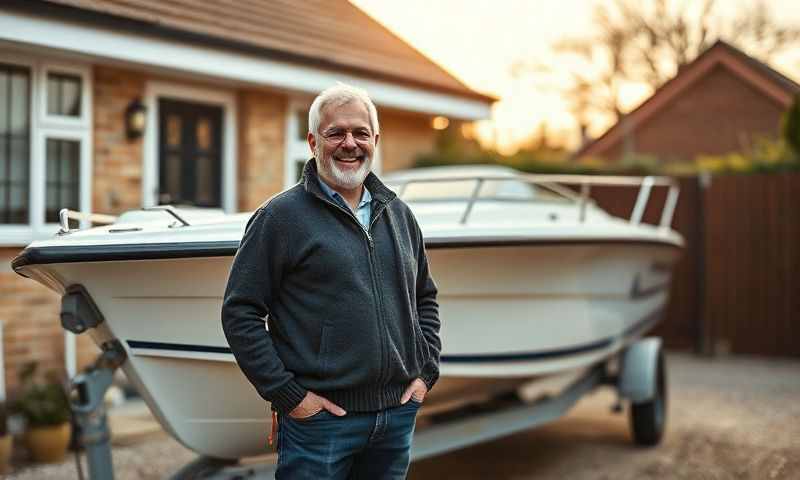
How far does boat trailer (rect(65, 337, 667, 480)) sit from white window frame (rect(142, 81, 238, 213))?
283cm

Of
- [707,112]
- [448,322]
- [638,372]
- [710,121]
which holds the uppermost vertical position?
[707,112]

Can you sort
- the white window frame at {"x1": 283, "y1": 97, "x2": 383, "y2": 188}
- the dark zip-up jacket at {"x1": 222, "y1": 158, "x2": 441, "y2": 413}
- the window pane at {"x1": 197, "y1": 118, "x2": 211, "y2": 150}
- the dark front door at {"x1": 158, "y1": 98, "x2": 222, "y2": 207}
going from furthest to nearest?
the white window frame at {"x1": 283, "y1": 97, "x2": 383, "y2": 188}, the window pane at {"x1": 197, "y1": 118, "x2": 211, "y2": 150}, the dark front door at {"x1": 158, "y1": 98, "x2": 222, "y2": 207}, the dark zip-up jacket at {"x1": 222, "y1": 158, "x2": 441, "y2": 413}

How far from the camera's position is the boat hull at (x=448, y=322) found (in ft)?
13.1

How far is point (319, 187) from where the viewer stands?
9.29 feet

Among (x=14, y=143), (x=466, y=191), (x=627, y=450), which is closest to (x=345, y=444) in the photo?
(x=466, y=191)

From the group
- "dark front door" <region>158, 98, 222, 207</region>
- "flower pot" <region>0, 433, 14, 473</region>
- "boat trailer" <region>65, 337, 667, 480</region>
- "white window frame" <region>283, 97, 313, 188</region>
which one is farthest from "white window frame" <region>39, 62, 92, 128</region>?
"boat trailer" <region>65, 337, 667, 480</region>

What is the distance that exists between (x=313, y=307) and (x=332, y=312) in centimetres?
6

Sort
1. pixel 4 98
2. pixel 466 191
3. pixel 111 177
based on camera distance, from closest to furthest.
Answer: pixel 466 191
pixel 4 98
pixel 111 177

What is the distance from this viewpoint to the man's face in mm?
Result: 2832

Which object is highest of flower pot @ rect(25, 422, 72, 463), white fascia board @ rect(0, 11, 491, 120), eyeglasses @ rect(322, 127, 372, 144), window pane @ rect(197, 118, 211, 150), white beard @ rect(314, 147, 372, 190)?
white fascia board @ rect(0, 11, 491, 120)

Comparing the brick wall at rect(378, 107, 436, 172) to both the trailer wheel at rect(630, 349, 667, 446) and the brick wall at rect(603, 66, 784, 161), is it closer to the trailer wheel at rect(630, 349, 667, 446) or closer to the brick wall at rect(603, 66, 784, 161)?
the trailer wheel at rect(630, 349, 667, 446)

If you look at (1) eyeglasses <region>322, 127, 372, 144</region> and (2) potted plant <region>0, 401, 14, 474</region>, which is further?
(2) potted plant <region>0, 401, 14, 474</region>

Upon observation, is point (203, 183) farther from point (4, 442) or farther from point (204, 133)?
point (4, 442)

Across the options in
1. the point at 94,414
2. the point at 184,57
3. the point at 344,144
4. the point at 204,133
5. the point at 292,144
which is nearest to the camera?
the point at 344,144
